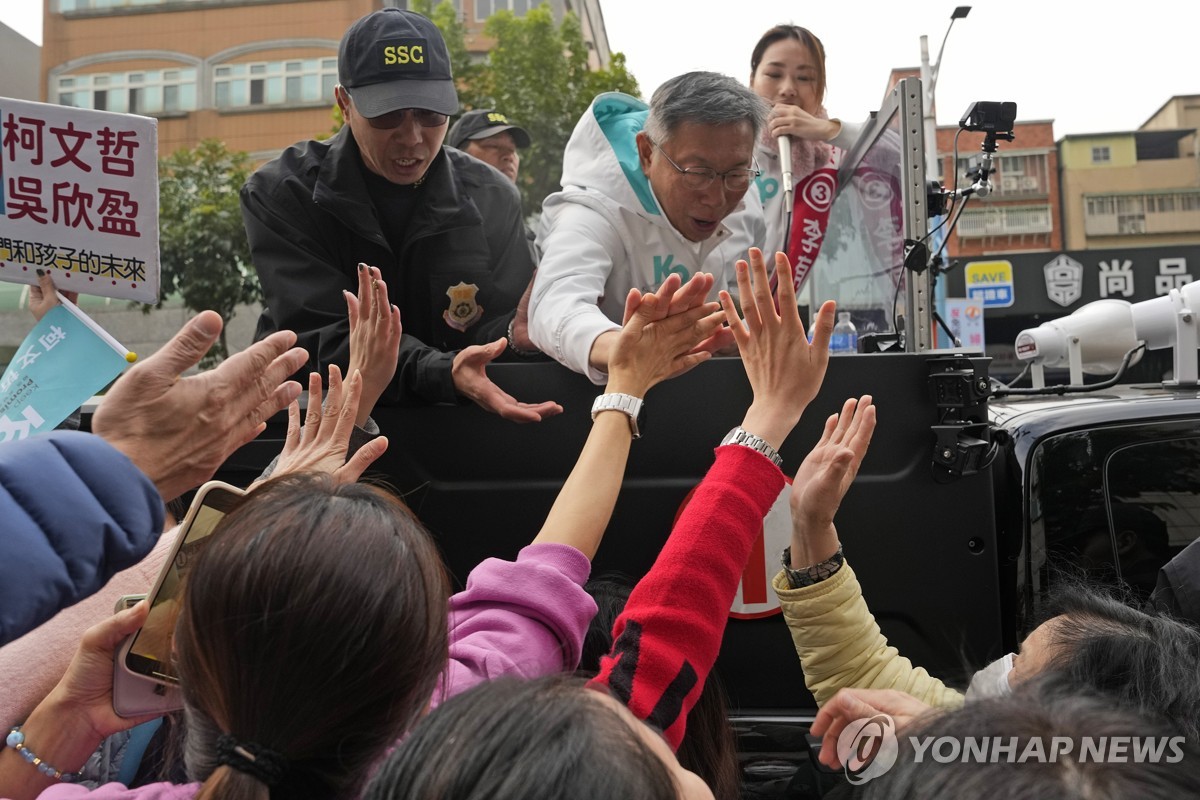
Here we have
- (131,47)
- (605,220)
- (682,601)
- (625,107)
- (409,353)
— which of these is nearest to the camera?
(682,601)

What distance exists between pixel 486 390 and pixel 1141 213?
5085 centimetres

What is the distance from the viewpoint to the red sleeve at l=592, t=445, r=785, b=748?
128 cm

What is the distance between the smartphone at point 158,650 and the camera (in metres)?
1.21

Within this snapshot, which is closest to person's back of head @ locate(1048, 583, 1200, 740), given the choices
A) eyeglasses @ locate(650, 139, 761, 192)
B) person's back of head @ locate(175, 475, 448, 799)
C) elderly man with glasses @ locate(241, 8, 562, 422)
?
person's back of head @ locate(175, 475, 448, 799)

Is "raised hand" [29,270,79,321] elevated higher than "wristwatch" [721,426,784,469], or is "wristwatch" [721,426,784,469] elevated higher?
"raised hand" [29,270,79,321]

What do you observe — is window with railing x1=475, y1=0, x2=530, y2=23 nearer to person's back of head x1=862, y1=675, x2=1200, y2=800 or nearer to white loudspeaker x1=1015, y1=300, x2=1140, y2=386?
white loudspeaker x1=1015, y1=300, x2=1140, y2=386

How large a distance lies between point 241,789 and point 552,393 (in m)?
1.24

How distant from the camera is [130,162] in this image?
1.82 metres

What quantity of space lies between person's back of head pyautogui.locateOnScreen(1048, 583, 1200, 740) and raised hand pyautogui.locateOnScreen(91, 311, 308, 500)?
106cm

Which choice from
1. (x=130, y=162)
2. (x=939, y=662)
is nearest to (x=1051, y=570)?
(x=939, y=662)

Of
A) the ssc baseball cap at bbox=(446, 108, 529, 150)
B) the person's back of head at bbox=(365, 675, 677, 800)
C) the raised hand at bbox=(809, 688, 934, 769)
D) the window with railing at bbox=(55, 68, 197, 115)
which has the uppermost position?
the window with railing at bbox=(55, 68, 197, 115)

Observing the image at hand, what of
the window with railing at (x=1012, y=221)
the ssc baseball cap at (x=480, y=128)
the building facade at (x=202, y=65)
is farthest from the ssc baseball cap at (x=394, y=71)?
the window with railing at (x=1012, y=221)

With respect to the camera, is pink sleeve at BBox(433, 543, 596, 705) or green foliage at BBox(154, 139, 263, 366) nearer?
pink sleeve at BBox(433, 543, 596, 705)

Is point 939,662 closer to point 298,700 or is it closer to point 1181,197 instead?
point 298,700
